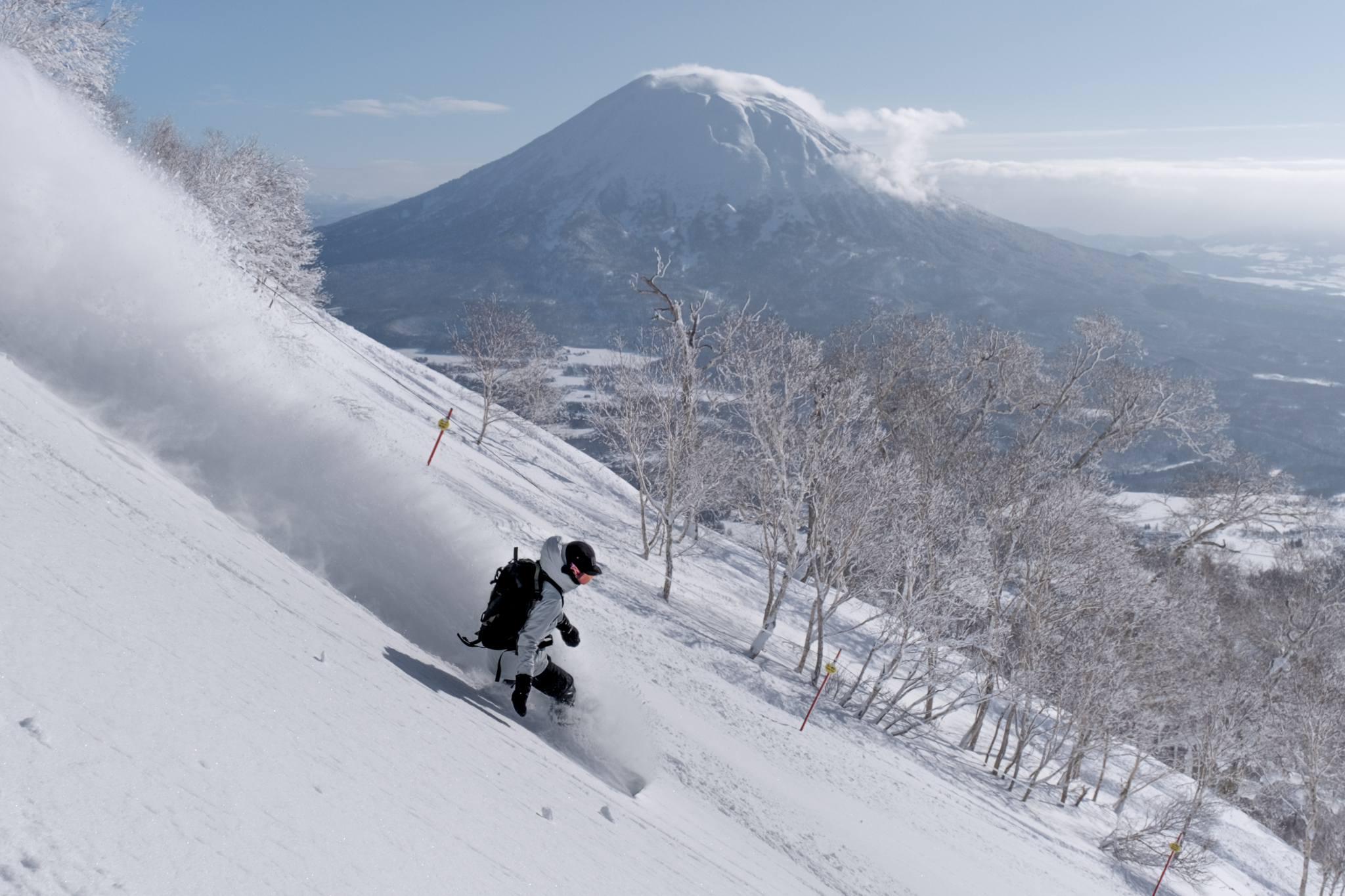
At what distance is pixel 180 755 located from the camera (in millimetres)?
2338

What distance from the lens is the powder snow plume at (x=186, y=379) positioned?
19.9 feet

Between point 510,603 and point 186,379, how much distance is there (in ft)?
12.3

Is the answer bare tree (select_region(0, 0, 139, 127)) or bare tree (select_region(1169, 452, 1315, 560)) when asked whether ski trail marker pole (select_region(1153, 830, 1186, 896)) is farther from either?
bare tree (select_region(0, 0, 139, 127))

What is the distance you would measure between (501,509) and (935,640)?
10.7 m

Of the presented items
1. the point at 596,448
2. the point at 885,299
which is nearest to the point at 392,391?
the point at 596,448

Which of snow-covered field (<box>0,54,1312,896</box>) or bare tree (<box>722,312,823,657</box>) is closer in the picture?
snow-covered field (<box>0,54,1312,896</box>)

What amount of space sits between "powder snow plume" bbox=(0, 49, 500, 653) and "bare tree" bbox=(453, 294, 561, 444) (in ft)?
66.1

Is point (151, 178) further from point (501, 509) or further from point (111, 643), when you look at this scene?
point (501, 509)

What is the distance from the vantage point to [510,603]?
564 centimetres

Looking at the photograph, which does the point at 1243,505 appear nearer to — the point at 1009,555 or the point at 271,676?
the point at 1009,555

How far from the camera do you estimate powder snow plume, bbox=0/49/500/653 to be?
19.9 ft

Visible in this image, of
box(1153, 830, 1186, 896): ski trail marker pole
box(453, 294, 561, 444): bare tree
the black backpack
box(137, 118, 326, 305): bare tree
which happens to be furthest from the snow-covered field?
box(137, 118, 326, 305): bare tree

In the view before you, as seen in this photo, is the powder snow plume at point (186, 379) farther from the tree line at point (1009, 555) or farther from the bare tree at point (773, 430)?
the bare tree at point (773, 430)

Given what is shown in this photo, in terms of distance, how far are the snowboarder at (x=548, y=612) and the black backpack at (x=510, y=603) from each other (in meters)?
0.05
